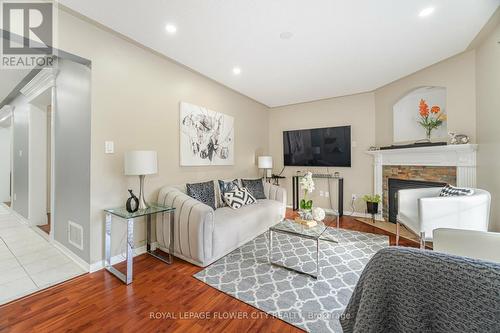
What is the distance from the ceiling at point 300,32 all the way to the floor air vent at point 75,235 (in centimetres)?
218

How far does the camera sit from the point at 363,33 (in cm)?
228

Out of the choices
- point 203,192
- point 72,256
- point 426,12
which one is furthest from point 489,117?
point 72,256

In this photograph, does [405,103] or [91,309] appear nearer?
[91,309]

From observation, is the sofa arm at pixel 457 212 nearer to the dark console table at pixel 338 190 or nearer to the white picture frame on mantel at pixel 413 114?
the white picture frame on mantel at pixel 413 114

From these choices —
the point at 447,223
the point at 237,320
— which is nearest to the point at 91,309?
the point at 237,320

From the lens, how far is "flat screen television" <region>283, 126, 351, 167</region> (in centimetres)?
436

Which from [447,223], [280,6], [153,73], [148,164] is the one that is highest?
[280,6]

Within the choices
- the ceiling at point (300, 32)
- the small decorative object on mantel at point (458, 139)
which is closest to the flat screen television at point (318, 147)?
the ceiling at point (300, 32)

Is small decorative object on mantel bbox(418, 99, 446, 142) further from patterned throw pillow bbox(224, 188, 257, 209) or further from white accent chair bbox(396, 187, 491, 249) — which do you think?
patterned throw pillow bbox(224, 188, 257, 209)

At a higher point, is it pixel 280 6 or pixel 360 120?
pixel 280 6

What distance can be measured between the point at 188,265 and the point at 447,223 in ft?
8.99

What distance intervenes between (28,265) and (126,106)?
2019 millimetres

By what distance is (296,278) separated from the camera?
6.80 ft

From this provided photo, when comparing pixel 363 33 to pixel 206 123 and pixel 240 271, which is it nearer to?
pixel 206 123
